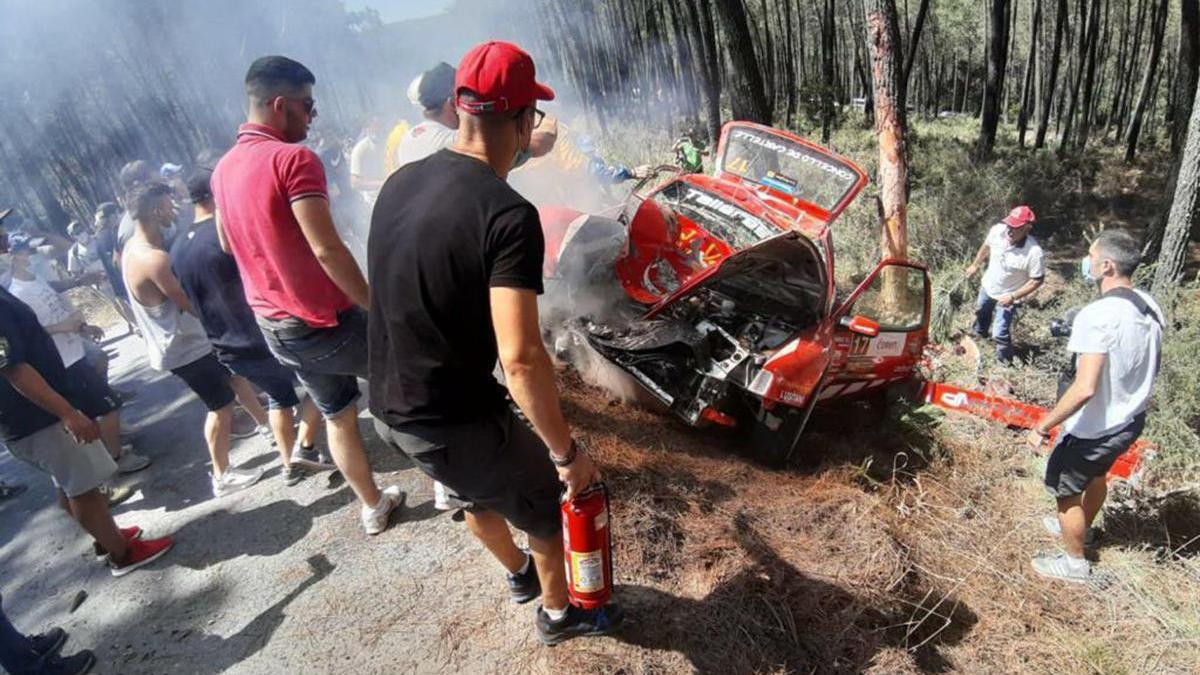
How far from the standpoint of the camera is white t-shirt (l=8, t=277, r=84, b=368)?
14.1 feet

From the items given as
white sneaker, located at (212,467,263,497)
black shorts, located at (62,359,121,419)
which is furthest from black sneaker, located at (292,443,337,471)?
black shorts, located at (62,359,121,419)

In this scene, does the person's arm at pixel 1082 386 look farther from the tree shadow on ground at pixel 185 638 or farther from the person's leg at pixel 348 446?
the tree shadow on ground at pixel 185 638

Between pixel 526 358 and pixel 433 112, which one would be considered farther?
pixel 433 112

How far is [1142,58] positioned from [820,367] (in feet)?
110

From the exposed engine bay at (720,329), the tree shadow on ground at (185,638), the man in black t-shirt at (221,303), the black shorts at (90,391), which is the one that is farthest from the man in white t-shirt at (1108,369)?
the black shorts at (90,391)

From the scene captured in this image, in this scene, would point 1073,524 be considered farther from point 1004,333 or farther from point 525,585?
point 1004,333

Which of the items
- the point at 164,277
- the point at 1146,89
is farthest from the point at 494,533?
the point at 1146,89

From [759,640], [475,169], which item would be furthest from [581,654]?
[475,169]

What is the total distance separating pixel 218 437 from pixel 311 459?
2.03 feet

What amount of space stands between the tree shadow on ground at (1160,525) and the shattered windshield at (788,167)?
9.43 ft

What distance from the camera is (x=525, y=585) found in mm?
2617

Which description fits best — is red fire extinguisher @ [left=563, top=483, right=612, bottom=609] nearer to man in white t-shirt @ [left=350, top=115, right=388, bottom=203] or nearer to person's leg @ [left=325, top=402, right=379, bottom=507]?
person's leg @ [left=325, top=402, right=379, bottom=507]

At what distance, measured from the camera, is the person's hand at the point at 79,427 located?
300cm

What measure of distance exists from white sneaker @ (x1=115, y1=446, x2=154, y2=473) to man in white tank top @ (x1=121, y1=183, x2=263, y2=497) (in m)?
0.95
